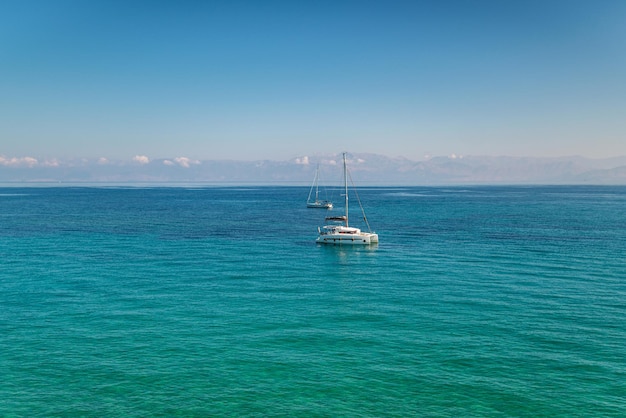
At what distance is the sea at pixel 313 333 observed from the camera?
31766 mm

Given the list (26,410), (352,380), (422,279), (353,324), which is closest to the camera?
(26,410)

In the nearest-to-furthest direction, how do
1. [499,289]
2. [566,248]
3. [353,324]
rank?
1. [353,324]
2. [499,289]
3. [566,248]

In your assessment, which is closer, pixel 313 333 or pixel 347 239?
pixel 313 333

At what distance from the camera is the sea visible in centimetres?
3177

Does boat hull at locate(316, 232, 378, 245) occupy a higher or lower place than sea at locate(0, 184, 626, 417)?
higher

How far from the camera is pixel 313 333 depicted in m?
43.9

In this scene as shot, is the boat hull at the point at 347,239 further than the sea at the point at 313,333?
Yes

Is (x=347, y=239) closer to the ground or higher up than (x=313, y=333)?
higher up

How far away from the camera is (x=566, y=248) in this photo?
88688 millimetres

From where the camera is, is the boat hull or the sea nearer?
the sea

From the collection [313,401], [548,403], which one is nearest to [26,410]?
[313,401]

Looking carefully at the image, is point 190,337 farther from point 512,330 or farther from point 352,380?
point 512,330

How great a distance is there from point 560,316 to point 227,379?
116 feet

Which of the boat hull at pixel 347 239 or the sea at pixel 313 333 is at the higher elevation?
the boat hull at pixel 347 239
